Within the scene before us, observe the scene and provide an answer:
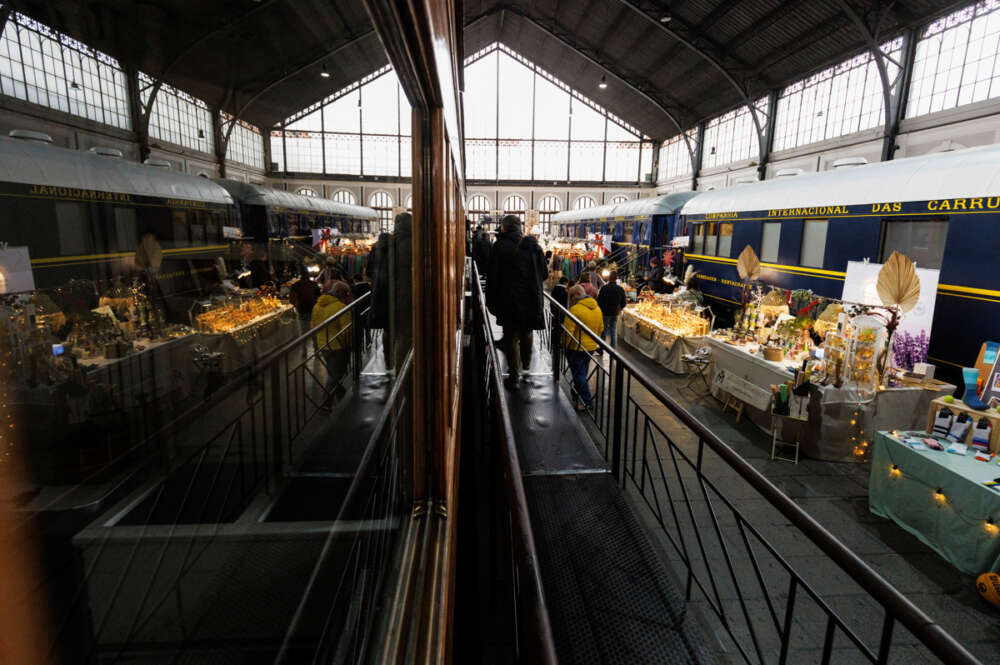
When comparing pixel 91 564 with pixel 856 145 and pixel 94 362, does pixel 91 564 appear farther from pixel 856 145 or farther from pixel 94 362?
pixel 856 145

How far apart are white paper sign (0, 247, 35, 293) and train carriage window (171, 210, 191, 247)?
0.72ft

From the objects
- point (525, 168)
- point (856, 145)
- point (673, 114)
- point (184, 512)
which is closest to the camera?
point (184, 512)

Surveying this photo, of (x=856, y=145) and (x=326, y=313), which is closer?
(x=326, y=313)

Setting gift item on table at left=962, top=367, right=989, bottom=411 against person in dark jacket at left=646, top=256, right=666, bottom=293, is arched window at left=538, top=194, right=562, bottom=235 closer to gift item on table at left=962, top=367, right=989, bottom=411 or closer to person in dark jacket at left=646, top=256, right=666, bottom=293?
person in dark jacket at left=646, top=256, right=666, bottom=293

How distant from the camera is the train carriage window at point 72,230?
359 millimetres

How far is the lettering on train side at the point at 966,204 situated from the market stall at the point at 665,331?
10.2 ft

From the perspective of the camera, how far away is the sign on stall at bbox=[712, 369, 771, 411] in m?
5.48

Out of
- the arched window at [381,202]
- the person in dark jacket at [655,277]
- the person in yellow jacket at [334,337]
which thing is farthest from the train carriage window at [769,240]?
the arched window at [381,202]

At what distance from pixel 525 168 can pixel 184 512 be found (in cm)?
3221

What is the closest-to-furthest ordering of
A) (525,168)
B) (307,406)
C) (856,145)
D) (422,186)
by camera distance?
(307,406) < (422,186) < (856,145) < (525,168)

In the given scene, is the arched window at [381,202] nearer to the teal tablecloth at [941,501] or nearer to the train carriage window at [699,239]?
the train carriage window at [699,239]

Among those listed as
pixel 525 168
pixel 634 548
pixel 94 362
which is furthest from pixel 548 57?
pixel 94 362

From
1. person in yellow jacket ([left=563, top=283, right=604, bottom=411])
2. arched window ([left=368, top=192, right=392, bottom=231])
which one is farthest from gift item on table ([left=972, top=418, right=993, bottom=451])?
arched window ([left=368, top=192, right=392, bottom=231])

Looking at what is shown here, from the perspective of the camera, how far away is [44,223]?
343 millimetres
